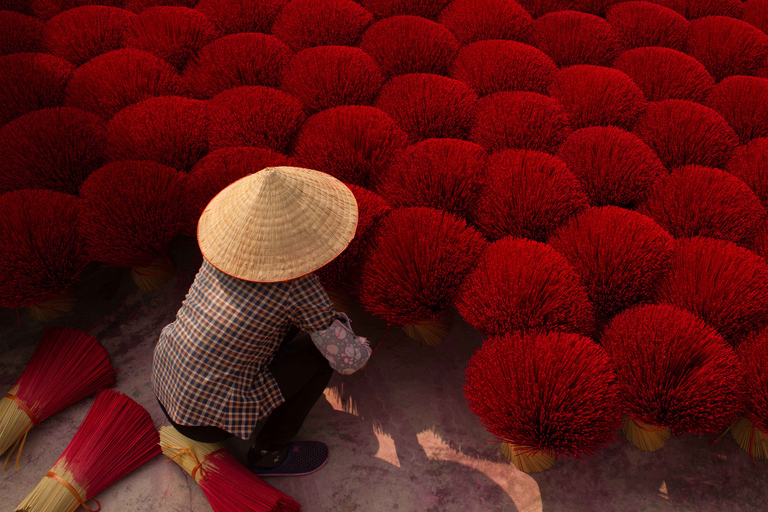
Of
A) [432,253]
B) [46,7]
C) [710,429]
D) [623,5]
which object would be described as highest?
[623,5]

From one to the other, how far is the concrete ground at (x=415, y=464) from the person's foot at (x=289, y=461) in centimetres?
2

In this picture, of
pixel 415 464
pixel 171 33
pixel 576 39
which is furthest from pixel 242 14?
pixel 415 464

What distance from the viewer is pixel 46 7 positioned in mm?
1545

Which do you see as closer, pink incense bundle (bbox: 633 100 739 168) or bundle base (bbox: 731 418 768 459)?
bundle base (bbox: 731 418 768 459)

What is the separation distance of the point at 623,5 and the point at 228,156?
1.33 meters

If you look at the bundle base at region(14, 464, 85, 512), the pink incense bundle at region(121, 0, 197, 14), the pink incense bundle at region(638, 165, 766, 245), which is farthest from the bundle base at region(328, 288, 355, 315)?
the pink incense bundle at region(121, 0, 197, 14)

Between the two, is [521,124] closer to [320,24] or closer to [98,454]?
[320,24]

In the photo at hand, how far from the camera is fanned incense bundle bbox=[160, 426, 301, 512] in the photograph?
911mm

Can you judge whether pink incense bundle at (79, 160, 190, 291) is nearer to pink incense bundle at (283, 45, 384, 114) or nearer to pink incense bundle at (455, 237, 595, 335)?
pink incense bundle at (283, 45, 384, 114)

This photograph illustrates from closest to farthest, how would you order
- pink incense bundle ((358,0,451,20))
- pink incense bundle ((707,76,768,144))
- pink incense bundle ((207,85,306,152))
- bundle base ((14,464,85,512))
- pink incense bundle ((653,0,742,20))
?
bundle base ((14,464,85,512)) < pink incense bundle ((207,85,306,152)) < pink incense bundle ((707,76,768,144)) < pink incense bundle ((358,0,451,20)) < pink incense bundle ((653,0,742,20))

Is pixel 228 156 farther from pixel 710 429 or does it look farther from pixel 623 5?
pixel 623 5

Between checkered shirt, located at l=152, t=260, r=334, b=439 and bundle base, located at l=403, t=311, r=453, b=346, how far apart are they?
32 centimetres

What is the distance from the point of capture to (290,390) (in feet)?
3.05

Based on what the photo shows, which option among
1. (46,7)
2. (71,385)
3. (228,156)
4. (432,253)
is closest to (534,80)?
(432,253)
